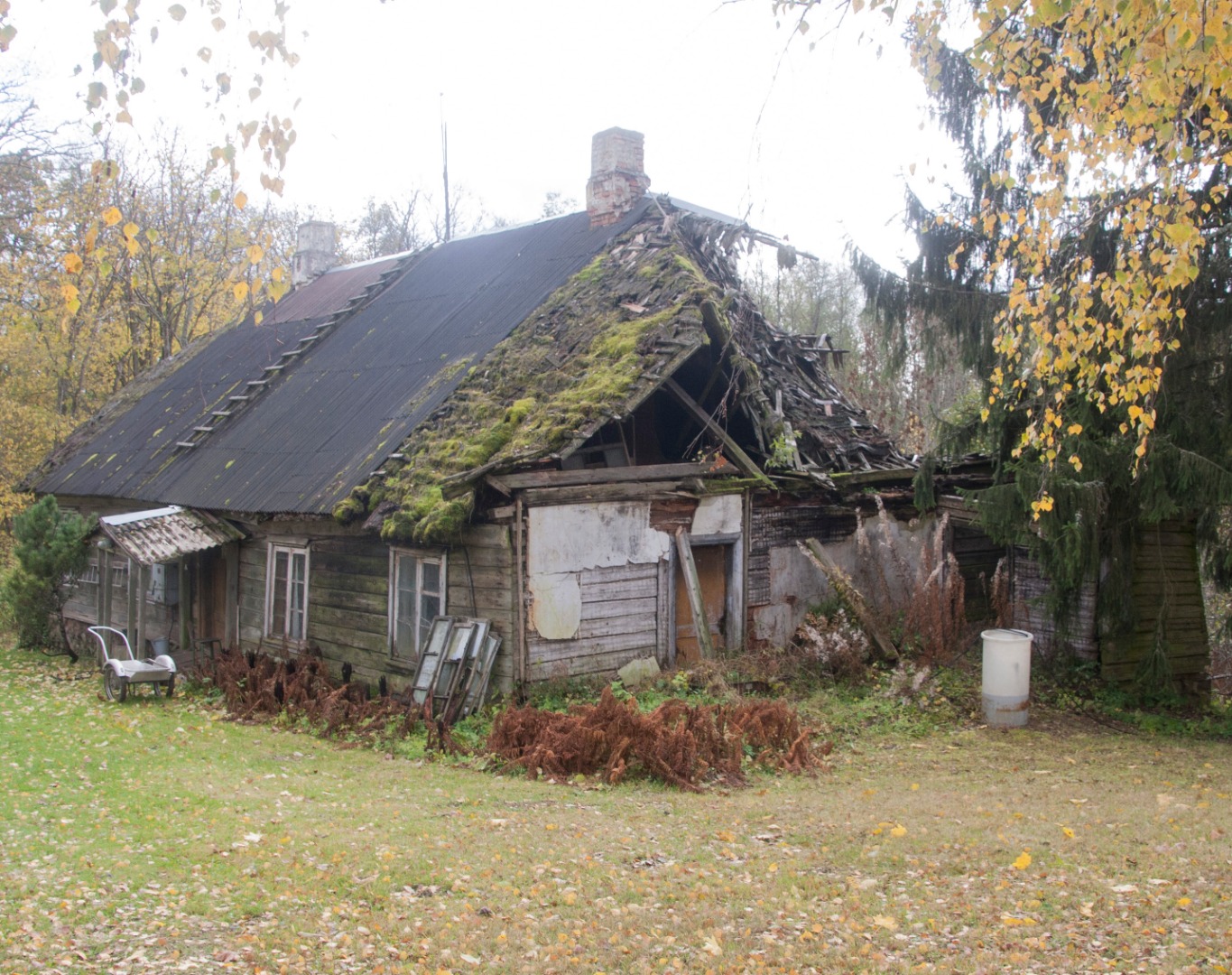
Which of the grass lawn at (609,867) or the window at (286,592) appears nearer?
the grass lawn at (609,867)

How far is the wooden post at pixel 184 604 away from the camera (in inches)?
622

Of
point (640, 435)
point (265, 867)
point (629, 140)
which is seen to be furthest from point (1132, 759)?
point (629, 140)

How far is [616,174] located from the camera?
15.7m

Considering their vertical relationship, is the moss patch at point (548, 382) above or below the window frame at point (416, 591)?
above

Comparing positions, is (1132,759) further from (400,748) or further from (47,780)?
(47,780)

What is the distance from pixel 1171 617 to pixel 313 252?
19.0 m

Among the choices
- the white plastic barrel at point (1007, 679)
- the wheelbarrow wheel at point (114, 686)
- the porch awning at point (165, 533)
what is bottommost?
the wheelbarrow wheel at point (114, 686)

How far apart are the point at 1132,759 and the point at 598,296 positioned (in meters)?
8.35

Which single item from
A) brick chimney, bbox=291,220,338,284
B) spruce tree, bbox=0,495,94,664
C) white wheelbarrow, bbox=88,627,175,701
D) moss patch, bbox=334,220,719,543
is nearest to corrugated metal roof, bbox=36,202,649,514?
moss patch, bbox=334,220,719,543

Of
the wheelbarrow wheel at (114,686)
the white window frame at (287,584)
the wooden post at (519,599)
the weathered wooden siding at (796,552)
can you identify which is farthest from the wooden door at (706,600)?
the wheelbarrow wheel at (114,686)

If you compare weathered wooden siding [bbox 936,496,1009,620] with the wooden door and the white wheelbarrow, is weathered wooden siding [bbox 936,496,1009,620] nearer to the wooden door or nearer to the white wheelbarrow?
the wooden door

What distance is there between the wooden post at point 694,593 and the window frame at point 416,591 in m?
2.80

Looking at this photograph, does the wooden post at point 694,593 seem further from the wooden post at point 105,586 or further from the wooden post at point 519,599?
the wooden post at point 105,586

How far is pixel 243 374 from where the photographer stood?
64.4 feet
